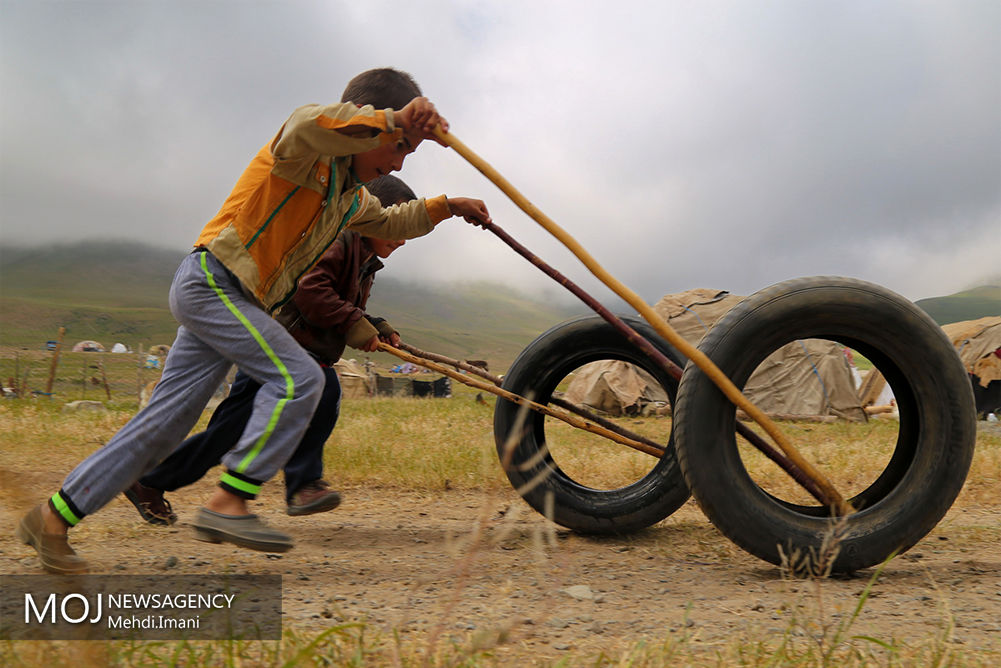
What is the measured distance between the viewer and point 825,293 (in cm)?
239

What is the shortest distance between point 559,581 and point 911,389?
153cm

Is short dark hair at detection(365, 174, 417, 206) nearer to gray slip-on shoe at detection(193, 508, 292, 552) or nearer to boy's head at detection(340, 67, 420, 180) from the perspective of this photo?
boy's head at detection(340, 67, 420, 180)

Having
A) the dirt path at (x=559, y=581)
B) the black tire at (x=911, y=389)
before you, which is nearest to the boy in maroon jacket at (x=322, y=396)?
the dirt path at (x=559, y=581)

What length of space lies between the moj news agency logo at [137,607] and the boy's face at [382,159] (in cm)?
151

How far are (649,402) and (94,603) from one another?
11310mm

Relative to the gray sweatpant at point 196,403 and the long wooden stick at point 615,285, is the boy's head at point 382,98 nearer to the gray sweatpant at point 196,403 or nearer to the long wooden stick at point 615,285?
the long wooden stick at point 615,285

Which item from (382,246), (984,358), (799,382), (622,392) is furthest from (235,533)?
(984,358)

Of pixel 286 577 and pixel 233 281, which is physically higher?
pixel 233 281

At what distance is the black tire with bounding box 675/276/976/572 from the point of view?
2.30 meters

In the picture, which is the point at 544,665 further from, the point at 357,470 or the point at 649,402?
the point at 649,402

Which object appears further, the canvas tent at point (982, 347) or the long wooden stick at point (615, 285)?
the canvas tent at point (982, 347)

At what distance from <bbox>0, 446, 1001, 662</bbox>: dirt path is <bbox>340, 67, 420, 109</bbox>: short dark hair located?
1.67 metres

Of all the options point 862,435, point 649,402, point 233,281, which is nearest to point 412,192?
point 233,281

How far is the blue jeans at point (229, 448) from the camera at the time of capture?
A: 9.90 ft
